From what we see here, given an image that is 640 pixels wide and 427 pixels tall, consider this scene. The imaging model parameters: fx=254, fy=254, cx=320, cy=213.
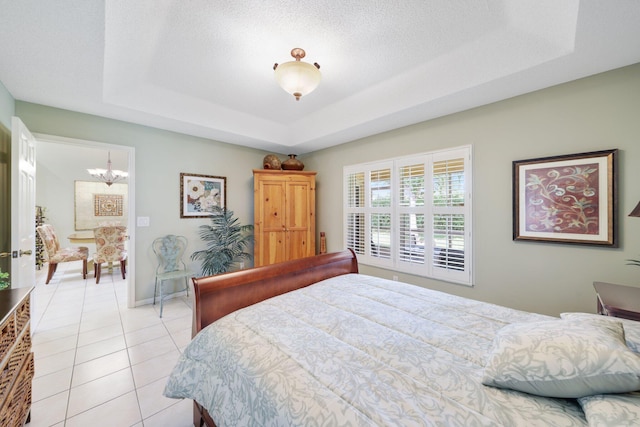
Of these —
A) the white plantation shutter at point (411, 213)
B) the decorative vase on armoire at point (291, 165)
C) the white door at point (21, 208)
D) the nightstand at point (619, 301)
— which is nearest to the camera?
the nightstand at point (619, 301)

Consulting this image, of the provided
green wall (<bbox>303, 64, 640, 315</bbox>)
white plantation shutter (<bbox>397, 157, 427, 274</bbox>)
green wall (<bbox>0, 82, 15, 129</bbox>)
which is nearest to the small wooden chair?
green wall (<bbox>0, 82, 15, 129</bbox>)

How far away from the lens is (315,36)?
6.76ft

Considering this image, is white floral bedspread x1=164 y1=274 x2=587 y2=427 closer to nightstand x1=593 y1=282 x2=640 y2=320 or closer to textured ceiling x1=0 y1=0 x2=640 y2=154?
nightstand x1=593 y1=282 x2=640 y2=320

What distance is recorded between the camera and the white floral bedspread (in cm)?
78

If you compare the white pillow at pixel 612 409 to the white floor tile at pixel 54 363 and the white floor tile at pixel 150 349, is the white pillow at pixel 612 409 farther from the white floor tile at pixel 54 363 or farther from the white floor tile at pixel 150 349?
the white floor tile at pixel 54 363

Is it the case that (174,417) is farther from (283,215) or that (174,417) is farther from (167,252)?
(283,215)

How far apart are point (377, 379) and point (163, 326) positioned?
9.10 ft

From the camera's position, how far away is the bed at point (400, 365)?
2.50ft

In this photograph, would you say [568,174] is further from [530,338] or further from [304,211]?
[304,211]

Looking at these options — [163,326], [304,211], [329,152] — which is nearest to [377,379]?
[163,326]

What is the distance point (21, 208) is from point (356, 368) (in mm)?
3027

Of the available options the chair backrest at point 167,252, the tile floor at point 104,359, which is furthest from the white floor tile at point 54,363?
the chair backrest at point 167,252

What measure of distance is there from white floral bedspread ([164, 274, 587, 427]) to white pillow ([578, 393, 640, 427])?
0.16ft

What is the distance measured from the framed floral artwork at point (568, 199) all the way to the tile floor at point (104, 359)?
10.5ft
